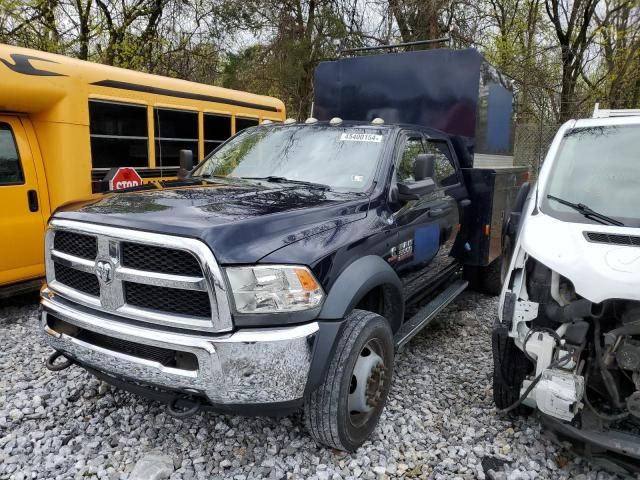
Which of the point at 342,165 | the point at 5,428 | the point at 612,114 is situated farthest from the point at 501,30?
the point at 5,428

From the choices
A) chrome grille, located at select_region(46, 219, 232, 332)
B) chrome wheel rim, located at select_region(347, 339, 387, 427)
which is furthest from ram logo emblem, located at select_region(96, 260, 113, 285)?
chrome wheel rim, located at select_region(347, 339, 387, 427)

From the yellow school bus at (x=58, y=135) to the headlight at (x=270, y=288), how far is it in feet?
8.53

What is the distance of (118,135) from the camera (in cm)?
620

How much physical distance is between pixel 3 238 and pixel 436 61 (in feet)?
15.9

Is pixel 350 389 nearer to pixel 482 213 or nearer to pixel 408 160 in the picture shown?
pixel 408 160

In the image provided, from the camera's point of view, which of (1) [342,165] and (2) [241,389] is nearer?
(2) [241,389]

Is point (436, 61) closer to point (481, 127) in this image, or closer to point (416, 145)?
point (481, 127)

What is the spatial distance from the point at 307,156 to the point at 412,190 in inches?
35.9

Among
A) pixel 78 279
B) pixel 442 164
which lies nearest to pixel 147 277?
pixel 78 279

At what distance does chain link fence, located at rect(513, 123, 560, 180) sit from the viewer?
46.0 ft

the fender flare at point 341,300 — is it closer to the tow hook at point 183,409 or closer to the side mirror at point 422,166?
the tow hook at point 183,409

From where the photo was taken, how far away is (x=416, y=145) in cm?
427

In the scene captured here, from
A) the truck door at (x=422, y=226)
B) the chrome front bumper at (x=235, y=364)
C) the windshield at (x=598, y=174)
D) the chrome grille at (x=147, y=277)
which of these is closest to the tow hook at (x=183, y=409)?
the chrome front bumper at (x=235, y=364)

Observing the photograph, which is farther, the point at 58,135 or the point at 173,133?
the point at 173,133
